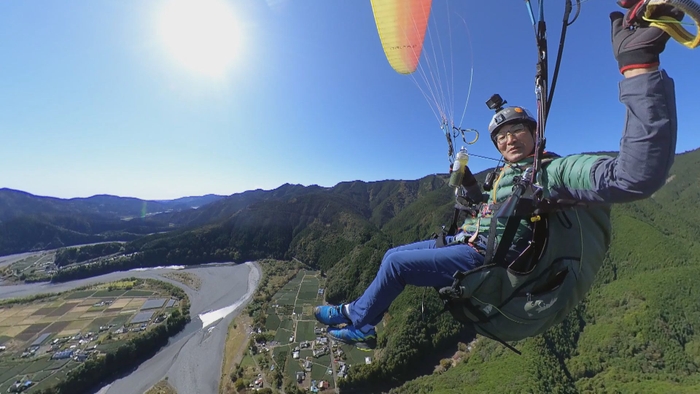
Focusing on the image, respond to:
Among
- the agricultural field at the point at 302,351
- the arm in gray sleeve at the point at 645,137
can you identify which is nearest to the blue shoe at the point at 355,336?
the arm in gray sleeve at the point at 645,137

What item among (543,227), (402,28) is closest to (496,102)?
(543,227)

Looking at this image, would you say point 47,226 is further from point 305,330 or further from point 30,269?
point 305,330

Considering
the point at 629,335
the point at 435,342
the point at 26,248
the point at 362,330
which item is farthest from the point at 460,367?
the point at 26,248

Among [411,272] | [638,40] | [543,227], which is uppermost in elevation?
[638,40]

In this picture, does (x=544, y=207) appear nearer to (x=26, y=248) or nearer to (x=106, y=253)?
(x=106, y=253)

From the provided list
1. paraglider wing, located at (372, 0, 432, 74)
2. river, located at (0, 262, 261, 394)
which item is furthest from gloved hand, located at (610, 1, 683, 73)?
river, located at (0, 262, 261, 394)

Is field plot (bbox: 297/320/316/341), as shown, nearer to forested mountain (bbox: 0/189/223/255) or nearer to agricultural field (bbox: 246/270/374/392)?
agricultural field (bbox: 246/270/374/392)

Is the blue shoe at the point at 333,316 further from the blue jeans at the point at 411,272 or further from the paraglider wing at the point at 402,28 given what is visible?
the paraglider wing at the point at 402,28
